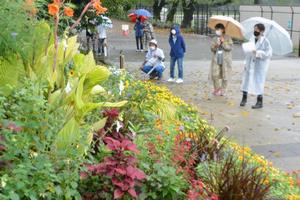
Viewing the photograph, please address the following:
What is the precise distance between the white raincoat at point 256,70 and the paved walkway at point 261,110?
0.39m

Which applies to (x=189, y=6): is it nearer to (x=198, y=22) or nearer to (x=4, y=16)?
(x=198, y=22)

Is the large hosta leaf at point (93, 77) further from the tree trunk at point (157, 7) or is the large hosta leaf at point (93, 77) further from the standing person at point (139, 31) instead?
the tree trunk at point (157, 7)

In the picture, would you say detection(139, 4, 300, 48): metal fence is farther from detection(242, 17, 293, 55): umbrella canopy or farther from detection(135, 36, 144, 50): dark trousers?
detection(242, 17, 293, 55): umbrella canopy

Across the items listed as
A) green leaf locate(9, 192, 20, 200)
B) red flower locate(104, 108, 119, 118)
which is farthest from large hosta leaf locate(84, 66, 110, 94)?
green leaf locate(9, 192, 20, 200)

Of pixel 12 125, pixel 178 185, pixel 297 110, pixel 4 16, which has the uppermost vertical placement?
pixel 4 16

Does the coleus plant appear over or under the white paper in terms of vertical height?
under

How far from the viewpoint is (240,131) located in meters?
8.43

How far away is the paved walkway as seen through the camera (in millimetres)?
7570

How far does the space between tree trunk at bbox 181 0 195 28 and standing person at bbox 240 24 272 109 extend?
82.7 feet

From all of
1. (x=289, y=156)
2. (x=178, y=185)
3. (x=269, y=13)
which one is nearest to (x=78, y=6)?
(x=289, y=156)

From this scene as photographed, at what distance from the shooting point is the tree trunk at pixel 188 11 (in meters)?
35.6

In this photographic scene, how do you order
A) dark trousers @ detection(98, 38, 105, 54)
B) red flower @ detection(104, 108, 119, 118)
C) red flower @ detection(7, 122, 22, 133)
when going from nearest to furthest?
red flower @ detection(7, 122, 22, 133), red flower @ detection(104, 108, 119, 118), dark trousers @ detection(98, 38, 105, 54)

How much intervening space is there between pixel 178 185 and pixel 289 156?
3.87 m

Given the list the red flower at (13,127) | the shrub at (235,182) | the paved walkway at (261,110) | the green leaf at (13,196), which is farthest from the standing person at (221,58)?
the green leaf at (13,196)
